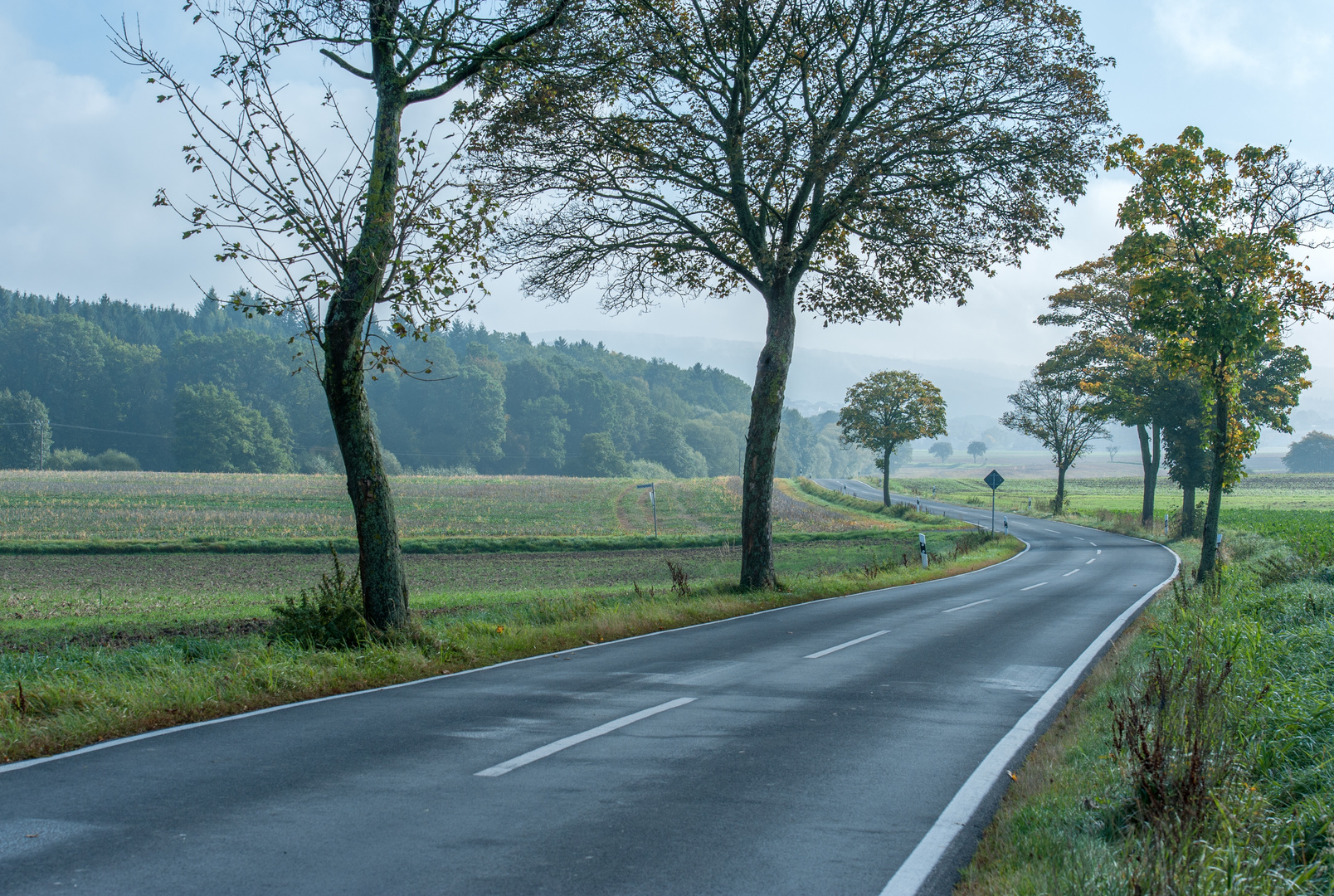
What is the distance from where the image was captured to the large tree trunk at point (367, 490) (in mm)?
9430

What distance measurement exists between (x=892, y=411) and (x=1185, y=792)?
59249 mm

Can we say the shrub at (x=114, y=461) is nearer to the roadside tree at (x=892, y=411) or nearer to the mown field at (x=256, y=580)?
the mown field at (x=256, y=580)

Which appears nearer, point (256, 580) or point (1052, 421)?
point (256, 580)

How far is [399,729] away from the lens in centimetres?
643

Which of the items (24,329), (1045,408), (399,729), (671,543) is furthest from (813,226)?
(24,329)

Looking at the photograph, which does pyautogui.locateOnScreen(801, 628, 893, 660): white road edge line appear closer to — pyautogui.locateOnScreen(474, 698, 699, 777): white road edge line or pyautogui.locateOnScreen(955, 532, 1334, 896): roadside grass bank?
pyautogui.locateOnScreen(474, 698, 699, 777): white road edge line

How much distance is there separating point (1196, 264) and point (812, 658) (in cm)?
1147

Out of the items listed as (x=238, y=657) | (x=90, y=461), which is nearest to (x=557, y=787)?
(x=238, y=657)

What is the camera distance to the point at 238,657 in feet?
→ 27.8

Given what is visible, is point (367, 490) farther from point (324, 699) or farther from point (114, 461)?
point (114, 461)

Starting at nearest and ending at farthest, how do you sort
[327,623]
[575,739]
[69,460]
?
1. [575,739]
2. [327,623]
3. [69,460]

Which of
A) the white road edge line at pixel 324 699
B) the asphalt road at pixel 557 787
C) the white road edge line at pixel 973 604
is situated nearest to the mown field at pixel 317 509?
the white road edge line at pixel 973 604

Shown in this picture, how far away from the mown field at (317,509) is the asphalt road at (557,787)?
1151 inches

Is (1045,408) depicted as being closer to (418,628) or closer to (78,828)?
(418,628)
